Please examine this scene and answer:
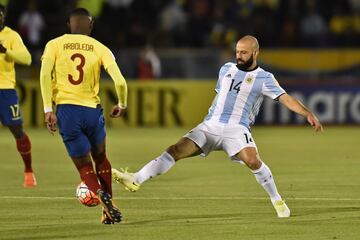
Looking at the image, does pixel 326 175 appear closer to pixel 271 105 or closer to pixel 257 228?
pixel 257 228

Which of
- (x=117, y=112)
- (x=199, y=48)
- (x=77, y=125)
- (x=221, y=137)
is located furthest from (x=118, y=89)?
(x=199, y=48)

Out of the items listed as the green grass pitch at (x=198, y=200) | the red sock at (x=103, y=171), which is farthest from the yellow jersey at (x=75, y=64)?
the green grass pitch at (x=198, y=200)

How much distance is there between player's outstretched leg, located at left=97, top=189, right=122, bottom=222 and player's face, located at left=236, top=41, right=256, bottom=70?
209 centimetres

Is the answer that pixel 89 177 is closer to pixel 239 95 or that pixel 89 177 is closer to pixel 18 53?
pixel 239 95

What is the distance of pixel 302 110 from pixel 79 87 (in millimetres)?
2160

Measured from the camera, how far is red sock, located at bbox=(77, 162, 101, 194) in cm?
976

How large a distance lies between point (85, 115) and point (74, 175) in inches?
205

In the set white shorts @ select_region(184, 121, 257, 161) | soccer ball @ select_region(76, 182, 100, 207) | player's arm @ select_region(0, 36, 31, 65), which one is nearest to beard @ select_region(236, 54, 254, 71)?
white shorts @ select_region(184, 121, 257, 161)

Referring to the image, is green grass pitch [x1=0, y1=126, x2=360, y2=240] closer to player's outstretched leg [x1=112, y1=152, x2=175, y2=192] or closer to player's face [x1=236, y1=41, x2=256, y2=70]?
player's outstretched leg [x1=112, y1=152, x2=175, y2=192]

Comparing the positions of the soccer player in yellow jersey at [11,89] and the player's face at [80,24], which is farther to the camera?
the soccer player in yellow jersey at [11,89]

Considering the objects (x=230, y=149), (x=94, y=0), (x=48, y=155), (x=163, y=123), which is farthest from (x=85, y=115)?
(x=94, y=0)

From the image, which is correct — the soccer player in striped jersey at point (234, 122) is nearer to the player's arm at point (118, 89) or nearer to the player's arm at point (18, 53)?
the player's arm at point (118, 89)

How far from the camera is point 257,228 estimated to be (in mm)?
9633

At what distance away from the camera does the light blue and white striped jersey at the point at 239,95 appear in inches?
425
